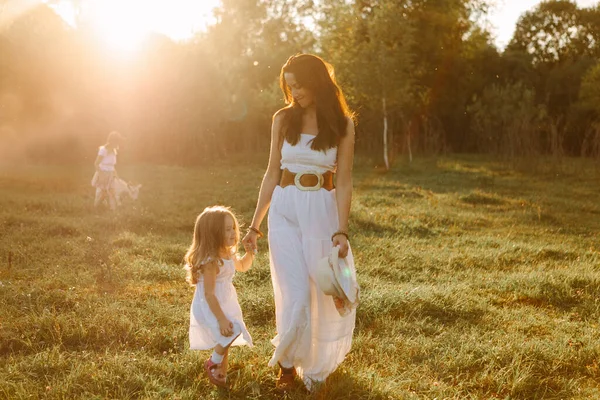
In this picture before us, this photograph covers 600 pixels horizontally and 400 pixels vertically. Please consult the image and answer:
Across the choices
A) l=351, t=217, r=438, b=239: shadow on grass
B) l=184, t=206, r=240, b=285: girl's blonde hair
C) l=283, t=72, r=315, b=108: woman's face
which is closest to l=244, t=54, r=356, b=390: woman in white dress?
l=283, t=72, r=315, b=108: woman's face

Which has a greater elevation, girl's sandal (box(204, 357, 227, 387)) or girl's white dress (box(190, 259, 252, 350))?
girl's white dress (box(190, 259, 252, 350))

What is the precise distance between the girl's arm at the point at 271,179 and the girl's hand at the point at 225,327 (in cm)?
54

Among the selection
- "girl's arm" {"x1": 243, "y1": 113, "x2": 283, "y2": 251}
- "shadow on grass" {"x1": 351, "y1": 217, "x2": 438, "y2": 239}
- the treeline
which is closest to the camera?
"girl's arm" {"x1": 243, "y1": 113, "x2": 283, "y2": 251}

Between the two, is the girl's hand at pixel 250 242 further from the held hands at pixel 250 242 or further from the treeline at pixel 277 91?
the treeline at pixel 277 91

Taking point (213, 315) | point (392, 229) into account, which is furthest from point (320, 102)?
point (392, 229)

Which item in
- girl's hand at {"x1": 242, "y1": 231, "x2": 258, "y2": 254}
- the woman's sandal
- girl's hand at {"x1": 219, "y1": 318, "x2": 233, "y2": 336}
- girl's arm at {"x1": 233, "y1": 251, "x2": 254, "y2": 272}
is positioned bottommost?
the woman's sandal

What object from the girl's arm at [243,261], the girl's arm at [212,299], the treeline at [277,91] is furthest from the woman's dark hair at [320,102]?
the treeline at [277,91]

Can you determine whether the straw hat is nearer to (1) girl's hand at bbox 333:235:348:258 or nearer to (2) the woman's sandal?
(1) girl's hand at bbox 333:235:348:258

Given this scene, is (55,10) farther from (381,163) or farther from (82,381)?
(82,381)

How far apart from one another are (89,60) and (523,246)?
22000mm

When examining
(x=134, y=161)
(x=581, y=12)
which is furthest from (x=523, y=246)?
(x=581, y=12)

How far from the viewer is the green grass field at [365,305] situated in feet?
14.7

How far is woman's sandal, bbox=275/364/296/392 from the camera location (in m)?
4.26

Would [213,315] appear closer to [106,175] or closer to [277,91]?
[106,175]
